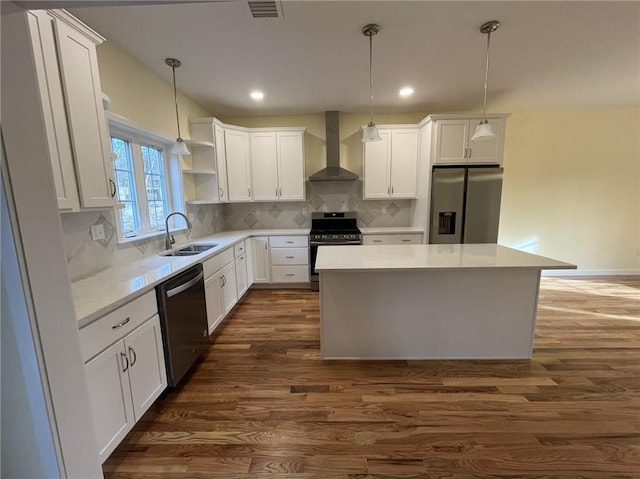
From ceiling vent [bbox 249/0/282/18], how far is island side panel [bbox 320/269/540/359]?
6.00 ft

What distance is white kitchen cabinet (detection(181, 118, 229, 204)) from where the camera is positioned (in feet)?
10.8

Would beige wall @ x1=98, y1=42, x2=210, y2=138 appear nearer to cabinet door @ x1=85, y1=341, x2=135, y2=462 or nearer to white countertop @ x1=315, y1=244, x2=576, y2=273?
cabinet door @ x1=85, y1=341, x2=135, y2=462

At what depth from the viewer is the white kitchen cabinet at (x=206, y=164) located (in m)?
3.30

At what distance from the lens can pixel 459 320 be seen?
220cm

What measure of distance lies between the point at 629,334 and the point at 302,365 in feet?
10.6

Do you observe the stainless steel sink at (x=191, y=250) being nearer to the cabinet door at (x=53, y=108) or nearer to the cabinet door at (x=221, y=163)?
the cabinet door at (x=221, y=163)

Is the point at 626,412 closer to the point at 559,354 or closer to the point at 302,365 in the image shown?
the point at 559,354

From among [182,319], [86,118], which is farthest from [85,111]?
[182,319]

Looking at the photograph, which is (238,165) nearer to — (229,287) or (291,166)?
(291,166)

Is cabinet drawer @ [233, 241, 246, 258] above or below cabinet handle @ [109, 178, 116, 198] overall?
below

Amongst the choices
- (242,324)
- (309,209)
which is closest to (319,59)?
(309,209)

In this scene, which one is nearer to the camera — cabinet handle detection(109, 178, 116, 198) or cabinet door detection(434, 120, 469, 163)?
cabinet handle detection(109, 178, 116, 198)

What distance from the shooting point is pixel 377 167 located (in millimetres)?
3953

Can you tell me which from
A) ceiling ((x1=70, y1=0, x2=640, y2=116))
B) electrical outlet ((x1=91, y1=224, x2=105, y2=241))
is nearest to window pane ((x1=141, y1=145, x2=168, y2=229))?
electrical outlet ((x1=91, y1=224, x2=105, y2=241))
